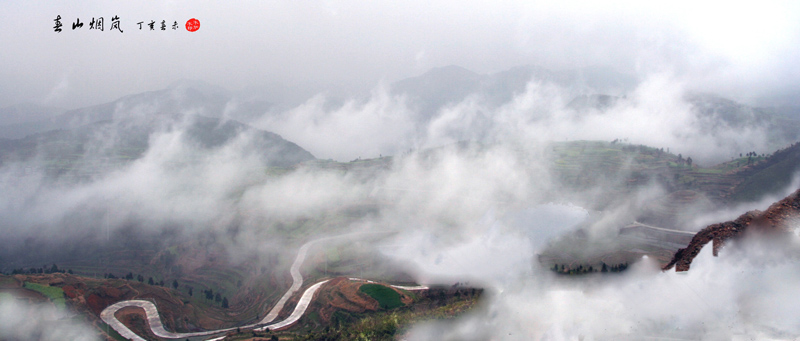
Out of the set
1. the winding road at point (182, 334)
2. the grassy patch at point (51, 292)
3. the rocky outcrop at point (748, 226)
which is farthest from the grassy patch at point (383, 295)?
the rocky outcrop at point (748, 226)

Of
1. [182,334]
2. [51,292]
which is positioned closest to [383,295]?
[182,334]

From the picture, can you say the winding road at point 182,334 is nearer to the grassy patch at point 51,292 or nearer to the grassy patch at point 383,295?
the grassy patch at point 383,295

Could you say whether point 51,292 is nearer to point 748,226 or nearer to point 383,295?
Result: point 383,295

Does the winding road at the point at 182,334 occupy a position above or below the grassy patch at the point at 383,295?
below

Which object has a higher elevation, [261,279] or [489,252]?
[489,252]

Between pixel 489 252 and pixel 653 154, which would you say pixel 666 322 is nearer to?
pixel 489 252

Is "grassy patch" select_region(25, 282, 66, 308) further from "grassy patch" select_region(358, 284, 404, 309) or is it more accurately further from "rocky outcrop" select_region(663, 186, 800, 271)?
"rocky outcrop" select_region(663, 186, 800, 271)

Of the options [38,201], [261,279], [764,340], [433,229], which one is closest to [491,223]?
[433,229]
